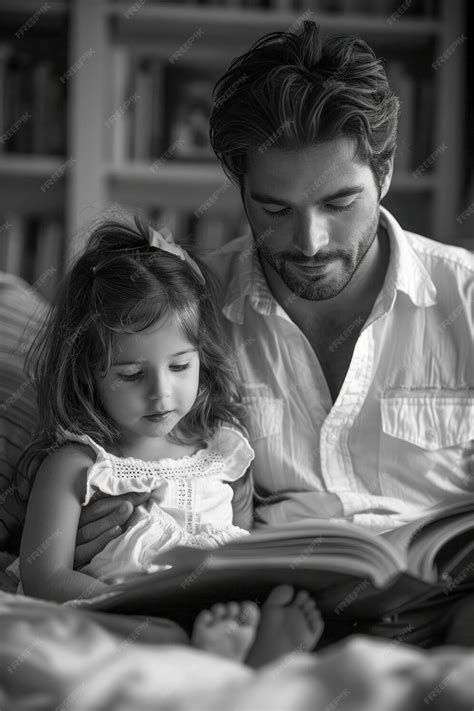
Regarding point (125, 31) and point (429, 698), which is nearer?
point (429, 698)

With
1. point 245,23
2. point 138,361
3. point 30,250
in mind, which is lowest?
point 138,361

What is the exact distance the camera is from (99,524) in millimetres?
1107

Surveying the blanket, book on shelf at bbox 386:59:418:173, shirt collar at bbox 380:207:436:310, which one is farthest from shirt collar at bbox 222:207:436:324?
book on shelf at bbox 386:59:418:173

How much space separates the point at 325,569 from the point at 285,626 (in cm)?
8

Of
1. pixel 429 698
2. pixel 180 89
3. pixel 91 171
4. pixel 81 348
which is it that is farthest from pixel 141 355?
pixel 180 89

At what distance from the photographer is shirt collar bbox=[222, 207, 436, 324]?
1325 millimetres

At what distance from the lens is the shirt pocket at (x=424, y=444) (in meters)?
1.30

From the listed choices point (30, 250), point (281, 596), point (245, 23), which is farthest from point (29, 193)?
point (281, 596)

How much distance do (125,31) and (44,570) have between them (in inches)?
84.8

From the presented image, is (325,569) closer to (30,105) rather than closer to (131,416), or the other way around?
(131,416)

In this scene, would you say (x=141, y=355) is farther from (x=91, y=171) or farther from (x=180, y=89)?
(x=180, y=89)

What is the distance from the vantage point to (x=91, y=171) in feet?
8.70

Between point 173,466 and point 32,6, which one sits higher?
point 32,6

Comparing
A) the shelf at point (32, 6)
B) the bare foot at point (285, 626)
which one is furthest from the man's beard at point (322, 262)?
the shelf at point (32, 6)
